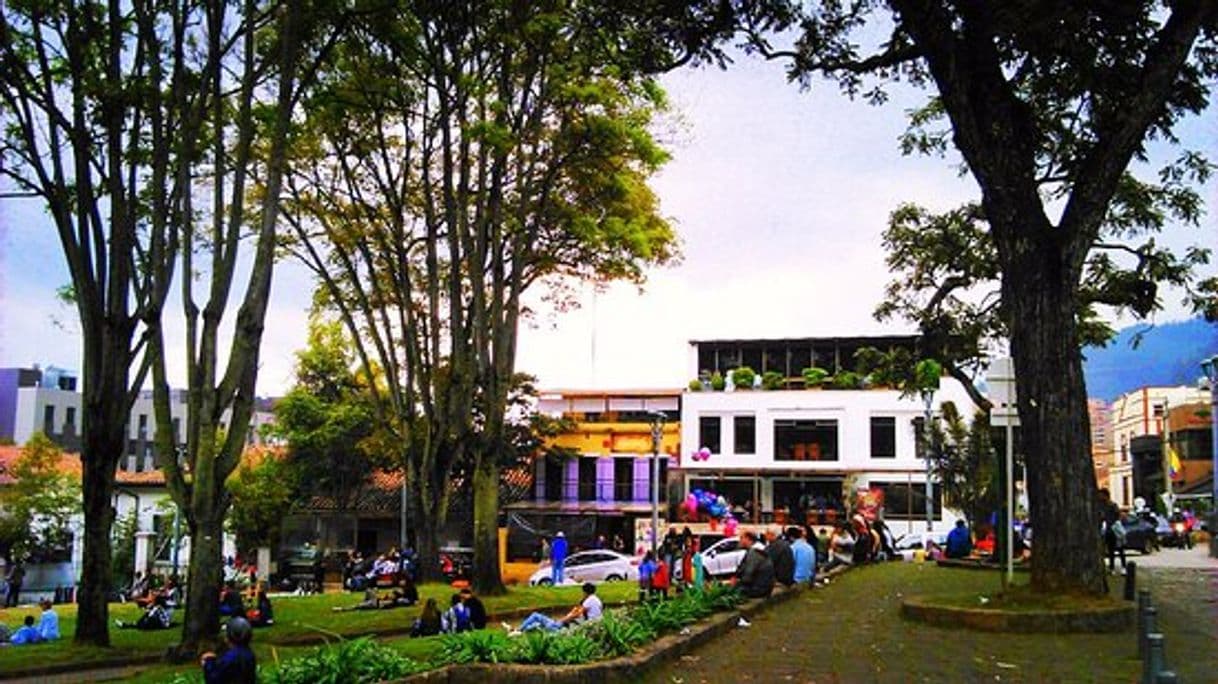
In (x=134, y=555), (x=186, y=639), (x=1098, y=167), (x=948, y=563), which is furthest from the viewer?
(x=134, y=555)

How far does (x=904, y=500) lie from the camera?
47.4 m

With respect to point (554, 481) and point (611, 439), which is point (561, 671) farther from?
point (554, 481)

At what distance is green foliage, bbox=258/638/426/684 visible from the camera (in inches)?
336

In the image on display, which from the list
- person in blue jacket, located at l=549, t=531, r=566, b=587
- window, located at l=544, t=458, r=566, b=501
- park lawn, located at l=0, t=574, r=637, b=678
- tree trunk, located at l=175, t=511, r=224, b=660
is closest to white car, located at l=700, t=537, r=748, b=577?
park lawn, located at l=0, t=574, r=637, b=678

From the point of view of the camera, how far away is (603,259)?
27078mm

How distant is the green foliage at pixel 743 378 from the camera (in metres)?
51.1

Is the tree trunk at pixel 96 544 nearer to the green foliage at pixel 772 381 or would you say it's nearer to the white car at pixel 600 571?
the white car at pixel 600 571

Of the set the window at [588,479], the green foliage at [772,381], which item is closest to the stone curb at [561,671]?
the window at [588,479]

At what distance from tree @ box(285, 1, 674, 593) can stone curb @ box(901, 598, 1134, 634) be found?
9.95m

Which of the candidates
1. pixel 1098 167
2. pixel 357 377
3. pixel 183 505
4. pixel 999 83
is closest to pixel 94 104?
pixel 183 505

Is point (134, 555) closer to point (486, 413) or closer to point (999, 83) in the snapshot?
point (486, 413)

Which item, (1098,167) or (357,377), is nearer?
(1098,167)

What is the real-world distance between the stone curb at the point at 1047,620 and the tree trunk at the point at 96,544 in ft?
37.3

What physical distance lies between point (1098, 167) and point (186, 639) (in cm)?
1201
